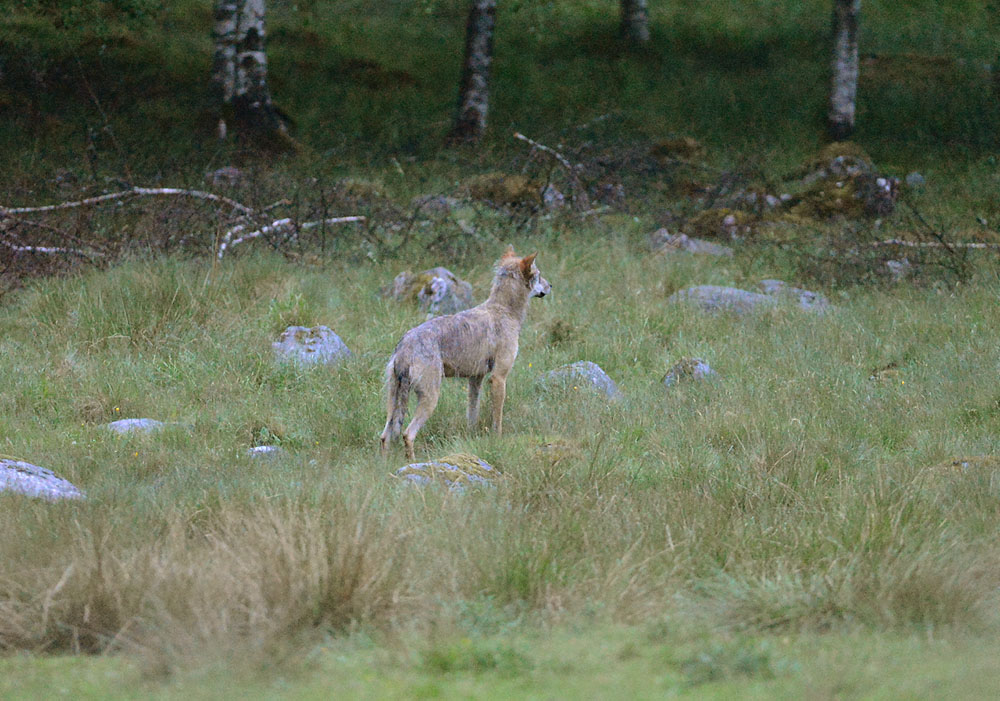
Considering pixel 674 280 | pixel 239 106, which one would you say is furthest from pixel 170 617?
pixel 239 106

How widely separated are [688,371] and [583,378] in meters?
0.98

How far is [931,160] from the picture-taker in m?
19.2

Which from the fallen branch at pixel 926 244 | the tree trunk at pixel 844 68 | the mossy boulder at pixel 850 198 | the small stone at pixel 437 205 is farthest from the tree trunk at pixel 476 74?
the fallen branch at pixel 926 244

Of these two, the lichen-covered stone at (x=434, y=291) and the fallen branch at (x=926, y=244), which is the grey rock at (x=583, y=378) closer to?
the lichen-covered stone at (x=434, y=291)

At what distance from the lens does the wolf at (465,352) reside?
7.27m

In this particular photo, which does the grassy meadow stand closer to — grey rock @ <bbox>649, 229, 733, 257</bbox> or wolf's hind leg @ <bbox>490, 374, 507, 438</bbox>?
wolf's hind leg @ <bbox>490, 374, 507, 438</bbox>

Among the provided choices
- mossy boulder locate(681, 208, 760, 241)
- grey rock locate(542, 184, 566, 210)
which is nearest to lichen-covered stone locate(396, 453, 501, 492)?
grey rock locate(542, 184, 566, 210)

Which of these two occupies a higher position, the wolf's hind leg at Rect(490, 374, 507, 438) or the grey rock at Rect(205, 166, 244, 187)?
the wolf's hind leg at Rect(490, 374, 507, 438)

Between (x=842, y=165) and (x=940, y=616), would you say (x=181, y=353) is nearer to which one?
(x=940, y=616)

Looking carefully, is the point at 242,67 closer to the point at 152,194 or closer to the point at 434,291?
the point at 152,194

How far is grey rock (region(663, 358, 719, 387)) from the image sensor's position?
8.90m

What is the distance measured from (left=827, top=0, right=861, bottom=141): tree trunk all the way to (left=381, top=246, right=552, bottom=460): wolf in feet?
43.7

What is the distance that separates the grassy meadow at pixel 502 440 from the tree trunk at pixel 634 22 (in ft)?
16.1

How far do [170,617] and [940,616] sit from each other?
270cm
